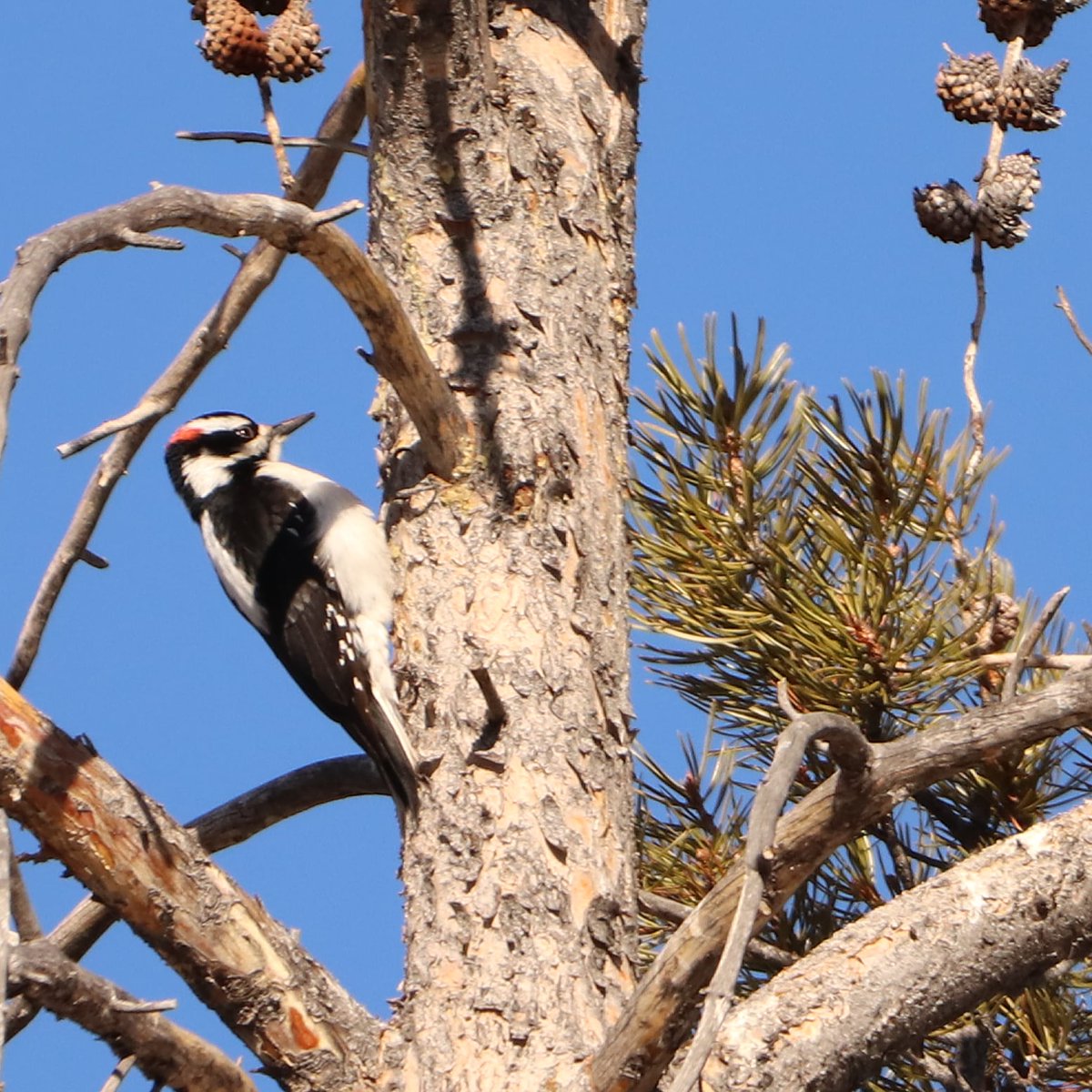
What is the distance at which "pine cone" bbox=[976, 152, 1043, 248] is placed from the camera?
2.71m

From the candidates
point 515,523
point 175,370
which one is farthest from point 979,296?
point 175,370

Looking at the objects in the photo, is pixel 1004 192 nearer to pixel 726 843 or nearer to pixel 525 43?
pixel 525 43

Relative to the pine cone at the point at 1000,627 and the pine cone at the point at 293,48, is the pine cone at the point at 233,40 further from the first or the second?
the pine cone at the point at 1000,627

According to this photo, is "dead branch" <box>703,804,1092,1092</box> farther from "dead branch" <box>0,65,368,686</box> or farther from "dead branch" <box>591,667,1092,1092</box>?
"dead branch" <box>0,65,368,686</box>

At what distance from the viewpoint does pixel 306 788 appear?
2908 millimetres

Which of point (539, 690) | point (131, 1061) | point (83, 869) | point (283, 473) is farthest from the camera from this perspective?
point (283, 473)

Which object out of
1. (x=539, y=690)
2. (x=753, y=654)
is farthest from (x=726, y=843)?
(x=539, y=690)

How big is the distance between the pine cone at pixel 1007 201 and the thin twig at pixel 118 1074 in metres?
1.79

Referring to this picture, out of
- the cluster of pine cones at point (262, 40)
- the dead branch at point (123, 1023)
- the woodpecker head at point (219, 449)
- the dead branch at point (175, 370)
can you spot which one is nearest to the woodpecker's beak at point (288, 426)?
the woodpecker head at point (219, 449)

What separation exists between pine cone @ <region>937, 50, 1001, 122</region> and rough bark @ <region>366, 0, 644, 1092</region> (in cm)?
59

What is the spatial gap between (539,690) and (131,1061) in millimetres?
784

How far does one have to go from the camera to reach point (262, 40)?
2.70 metres

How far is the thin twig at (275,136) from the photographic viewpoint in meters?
2.56

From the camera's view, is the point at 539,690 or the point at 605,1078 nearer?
the point at 605,1078
